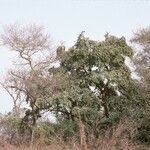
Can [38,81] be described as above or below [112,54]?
below

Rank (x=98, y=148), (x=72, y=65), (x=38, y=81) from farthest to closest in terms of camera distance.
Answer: (x=72, y=65), (x=38, y=81), (x=98, y=148)

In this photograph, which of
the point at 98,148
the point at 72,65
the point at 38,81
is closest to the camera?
the point at 98,148

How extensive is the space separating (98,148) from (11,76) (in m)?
15.2

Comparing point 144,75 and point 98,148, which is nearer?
point 98,148

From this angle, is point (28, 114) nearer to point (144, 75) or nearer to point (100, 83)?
point (100, 83)

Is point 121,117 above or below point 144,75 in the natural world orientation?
below

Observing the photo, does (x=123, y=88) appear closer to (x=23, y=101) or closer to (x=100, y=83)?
(x=100, y=83)

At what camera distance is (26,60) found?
96.3ft

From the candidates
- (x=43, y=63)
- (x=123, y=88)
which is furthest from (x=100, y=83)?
(x=43, y=63)

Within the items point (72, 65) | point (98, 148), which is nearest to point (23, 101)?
point (72, 65)

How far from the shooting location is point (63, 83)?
29.0 meters

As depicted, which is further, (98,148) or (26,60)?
(26,60)

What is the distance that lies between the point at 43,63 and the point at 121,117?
19.7 feet

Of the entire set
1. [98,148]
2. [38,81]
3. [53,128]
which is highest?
[38,81]
